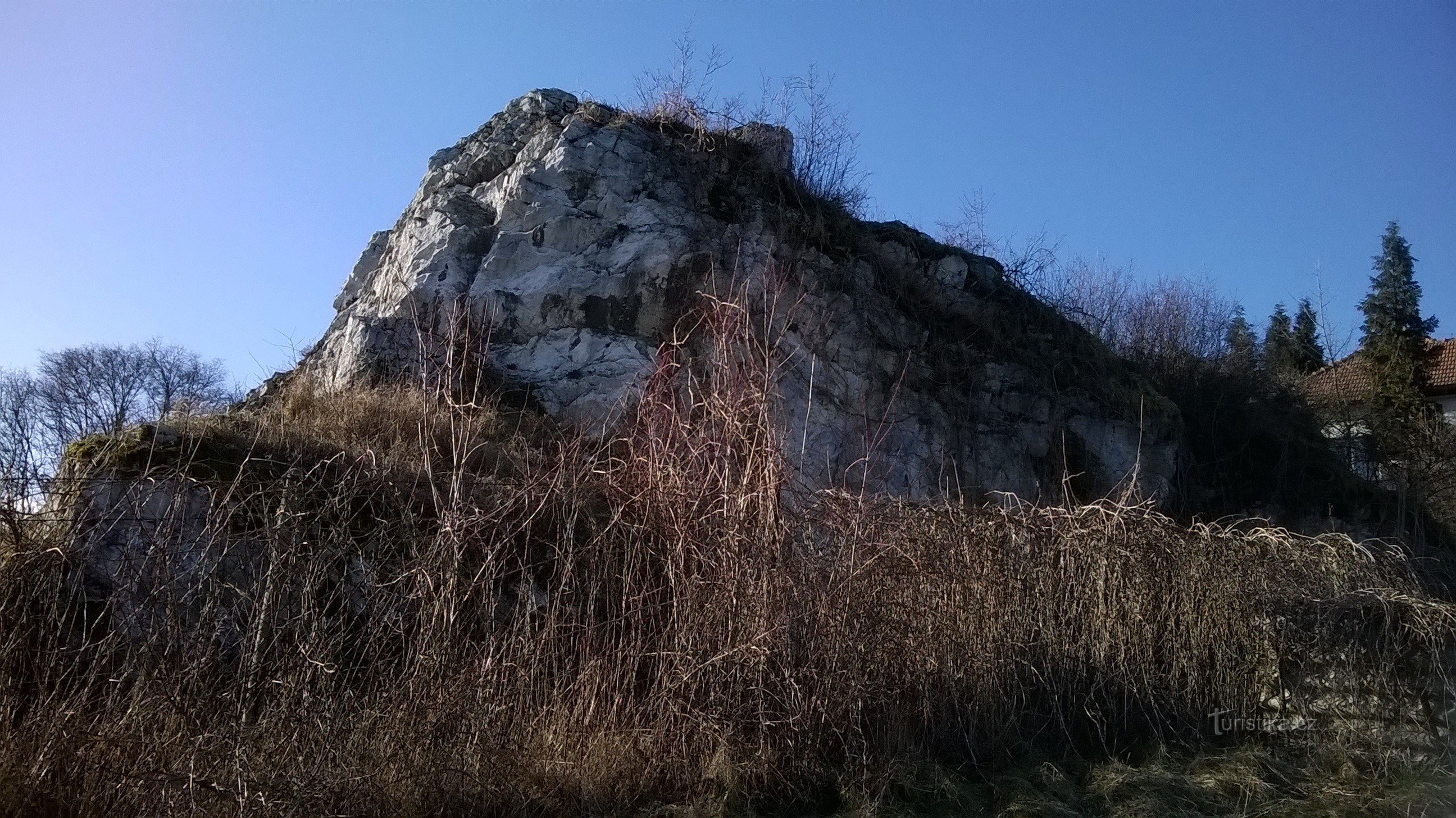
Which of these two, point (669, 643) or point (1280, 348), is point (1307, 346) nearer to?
point (1280, 348)

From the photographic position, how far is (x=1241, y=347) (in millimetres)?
19609

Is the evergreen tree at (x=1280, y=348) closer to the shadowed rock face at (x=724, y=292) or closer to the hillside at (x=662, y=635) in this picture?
the shadowed rock face at (x=724, y=292)

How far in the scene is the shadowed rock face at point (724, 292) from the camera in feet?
34.6

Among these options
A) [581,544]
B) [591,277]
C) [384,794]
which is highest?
[591,277]

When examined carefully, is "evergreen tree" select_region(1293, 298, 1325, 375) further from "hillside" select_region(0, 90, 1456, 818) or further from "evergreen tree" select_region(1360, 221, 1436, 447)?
"hillside" select_region(0, 90, 1456, 818)

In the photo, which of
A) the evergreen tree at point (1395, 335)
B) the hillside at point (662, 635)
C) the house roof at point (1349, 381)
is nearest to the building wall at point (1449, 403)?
the house roof at point (1349, 381)

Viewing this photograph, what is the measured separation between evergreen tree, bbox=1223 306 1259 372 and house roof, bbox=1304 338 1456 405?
1044mm

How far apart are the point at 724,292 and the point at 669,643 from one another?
19.5ft

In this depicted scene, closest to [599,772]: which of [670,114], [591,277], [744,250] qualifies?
[591,277]

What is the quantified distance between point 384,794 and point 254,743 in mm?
522

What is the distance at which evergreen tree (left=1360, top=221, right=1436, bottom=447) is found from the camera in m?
19.2

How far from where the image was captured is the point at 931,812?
4.79m

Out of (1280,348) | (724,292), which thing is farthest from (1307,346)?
(724,292)

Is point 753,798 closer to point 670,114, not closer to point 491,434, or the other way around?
point 491,434
